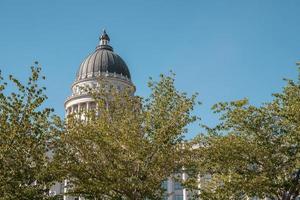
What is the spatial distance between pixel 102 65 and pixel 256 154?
72.4 m

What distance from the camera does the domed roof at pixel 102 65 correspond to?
96812mm

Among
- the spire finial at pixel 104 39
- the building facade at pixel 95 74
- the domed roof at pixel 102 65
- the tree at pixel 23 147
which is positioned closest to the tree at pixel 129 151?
the tree at pixel 23 147

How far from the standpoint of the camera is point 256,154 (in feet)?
89.8

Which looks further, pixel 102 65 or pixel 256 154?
pixel 102 65

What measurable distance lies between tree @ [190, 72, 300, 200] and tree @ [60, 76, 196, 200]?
8.20ft

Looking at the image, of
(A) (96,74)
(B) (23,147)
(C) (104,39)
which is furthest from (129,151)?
(C) (104,39)

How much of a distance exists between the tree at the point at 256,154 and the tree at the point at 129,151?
98.3 inches

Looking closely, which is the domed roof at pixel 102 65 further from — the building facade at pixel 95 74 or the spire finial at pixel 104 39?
the spire finial at pixel 104 39

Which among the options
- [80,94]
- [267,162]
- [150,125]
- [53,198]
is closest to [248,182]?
[267,162]

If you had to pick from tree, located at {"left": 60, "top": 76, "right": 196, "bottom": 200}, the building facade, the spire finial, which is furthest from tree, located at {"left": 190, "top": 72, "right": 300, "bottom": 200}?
the spire finial

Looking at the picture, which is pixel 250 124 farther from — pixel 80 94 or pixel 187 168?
pixel 80 94

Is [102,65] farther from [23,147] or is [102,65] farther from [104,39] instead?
[23,147]

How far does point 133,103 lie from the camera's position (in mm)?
30578

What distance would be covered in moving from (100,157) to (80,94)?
2741 inches
